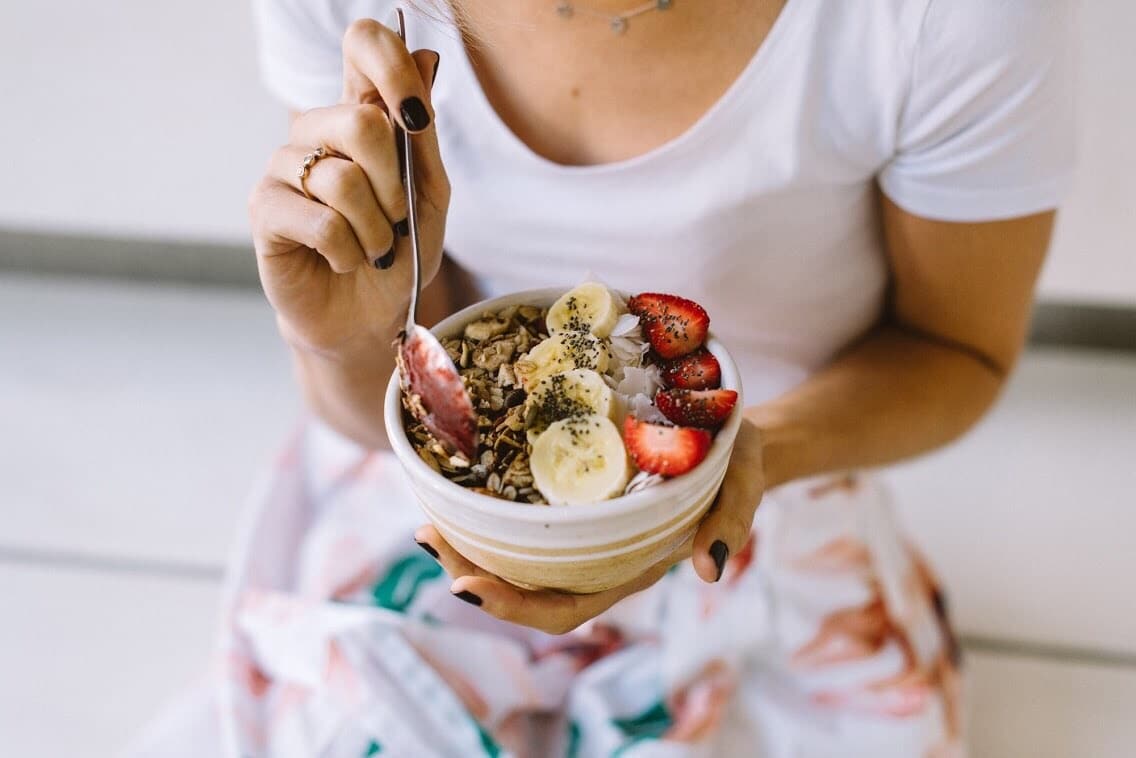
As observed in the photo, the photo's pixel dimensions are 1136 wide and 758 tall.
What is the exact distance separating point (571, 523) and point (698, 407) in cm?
8

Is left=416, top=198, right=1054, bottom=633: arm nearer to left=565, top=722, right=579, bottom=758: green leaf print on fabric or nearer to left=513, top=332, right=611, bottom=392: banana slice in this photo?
left=513, top=332, right=611, bottom=392: banana slice

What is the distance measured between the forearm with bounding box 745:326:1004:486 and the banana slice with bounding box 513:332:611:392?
245mm

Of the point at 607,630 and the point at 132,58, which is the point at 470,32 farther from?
the point at 132,58

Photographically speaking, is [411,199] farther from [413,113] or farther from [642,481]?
[642,481]

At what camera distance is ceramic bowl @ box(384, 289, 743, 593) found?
0.45m

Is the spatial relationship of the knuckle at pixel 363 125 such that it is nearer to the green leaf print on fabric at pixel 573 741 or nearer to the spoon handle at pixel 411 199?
the spoon handle at pixel 411 199

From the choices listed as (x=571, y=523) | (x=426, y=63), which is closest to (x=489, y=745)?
(x=571, y=523)

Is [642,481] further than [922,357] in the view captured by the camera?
No

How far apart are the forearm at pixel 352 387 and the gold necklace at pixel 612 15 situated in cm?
22

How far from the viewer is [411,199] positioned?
1.65 ft

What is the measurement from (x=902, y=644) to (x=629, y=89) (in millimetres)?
496

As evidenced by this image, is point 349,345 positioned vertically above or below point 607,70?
below

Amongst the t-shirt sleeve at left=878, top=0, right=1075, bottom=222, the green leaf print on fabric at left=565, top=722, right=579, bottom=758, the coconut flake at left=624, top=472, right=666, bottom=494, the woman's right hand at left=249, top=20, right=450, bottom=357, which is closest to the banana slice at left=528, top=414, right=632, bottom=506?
the coconut flake at left=624, top=472, right=666, bottom=494

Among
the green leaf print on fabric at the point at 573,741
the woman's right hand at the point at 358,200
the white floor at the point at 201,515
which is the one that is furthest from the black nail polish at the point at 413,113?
the white floor at the point at 201,515
